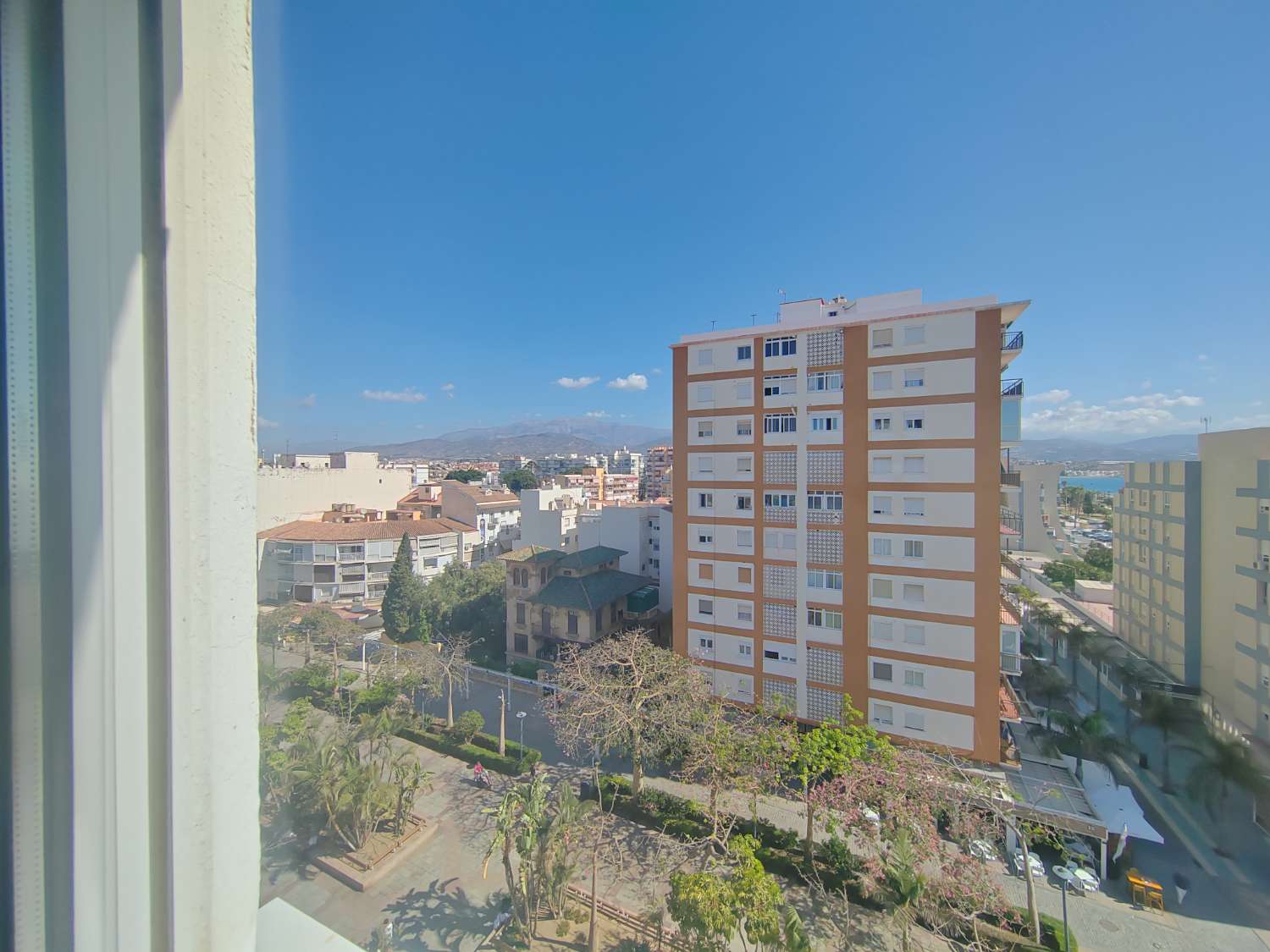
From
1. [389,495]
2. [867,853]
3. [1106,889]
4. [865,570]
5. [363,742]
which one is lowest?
[1106,889]

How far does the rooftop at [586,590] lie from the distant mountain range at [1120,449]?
7.05 m

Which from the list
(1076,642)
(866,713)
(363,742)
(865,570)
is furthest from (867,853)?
(1076,642)

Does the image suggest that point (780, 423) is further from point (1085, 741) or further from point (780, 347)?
point (1085, 741)

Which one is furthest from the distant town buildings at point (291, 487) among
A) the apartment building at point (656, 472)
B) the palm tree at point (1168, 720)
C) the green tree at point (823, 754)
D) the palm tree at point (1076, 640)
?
the apartment building at point (656, 472)

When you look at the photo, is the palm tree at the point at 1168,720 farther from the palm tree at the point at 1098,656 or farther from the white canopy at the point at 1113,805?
the palm tree at the point at 1098,656

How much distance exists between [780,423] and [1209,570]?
7.67m

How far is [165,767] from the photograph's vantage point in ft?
1.50

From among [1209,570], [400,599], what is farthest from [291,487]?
[1209,570]

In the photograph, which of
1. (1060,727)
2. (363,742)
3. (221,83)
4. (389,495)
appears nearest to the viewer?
(221,83)

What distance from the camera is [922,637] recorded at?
642cm

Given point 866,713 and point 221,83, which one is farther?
point 866,713

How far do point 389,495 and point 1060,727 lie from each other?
437 inches

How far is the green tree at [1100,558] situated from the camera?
15.9 meters

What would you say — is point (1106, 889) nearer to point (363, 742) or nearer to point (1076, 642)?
point (1076, 642)
